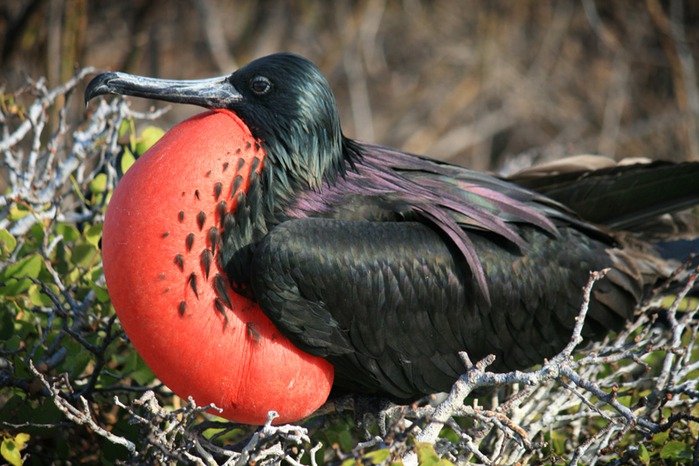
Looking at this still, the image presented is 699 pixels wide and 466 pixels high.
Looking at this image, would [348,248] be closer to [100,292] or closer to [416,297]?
[416,297]

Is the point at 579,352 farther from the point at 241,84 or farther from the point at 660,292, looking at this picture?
the point at 241,84

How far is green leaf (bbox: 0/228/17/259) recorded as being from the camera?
253cm

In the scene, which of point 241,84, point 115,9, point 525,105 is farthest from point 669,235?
point 115,9

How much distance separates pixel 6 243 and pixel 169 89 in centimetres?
68

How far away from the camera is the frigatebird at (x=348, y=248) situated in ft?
7.26

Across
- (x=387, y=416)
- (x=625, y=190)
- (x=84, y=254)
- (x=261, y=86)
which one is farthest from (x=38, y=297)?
(x=625, y=190)

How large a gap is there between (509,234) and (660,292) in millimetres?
743

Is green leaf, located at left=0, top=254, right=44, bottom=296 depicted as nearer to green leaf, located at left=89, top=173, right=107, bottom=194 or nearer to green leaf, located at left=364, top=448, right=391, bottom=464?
green leaf, located at left=89, top=173, right=107, bottom=194

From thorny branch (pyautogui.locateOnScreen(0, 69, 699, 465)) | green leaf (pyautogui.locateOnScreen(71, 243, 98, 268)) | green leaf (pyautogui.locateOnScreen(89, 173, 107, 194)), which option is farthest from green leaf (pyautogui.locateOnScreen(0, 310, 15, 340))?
green leaf (pyautogui.locateOnScreen(89, 173, 107, 194))

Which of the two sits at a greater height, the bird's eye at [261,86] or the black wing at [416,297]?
the bird's eye at [261,86]

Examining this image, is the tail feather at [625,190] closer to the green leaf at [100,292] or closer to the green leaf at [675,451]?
the green leaf at [675,451]

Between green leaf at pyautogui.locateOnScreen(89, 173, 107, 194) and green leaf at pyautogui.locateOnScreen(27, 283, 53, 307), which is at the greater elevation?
green leaf at pyautogui.locateOnScreen(89, 173, 107, 194)

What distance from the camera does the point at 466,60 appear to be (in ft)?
23.3

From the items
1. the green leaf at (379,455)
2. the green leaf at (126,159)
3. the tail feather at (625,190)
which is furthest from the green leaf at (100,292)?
the tail feather at (625,190)
